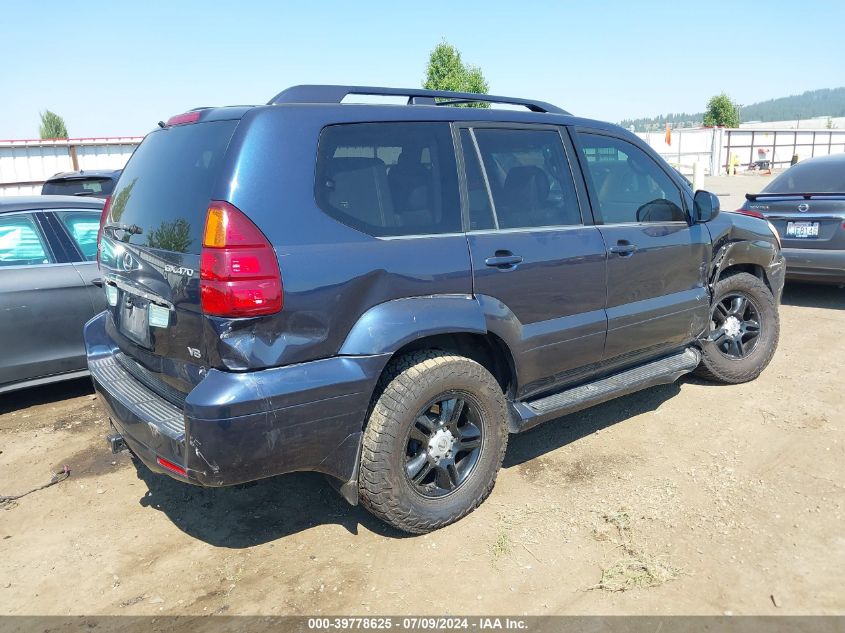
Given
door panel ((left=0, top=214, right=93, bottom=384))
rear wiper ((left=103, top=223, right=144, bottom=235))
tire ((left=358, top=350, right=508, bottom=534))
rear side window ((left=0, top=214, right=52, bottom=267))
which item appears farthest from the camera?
rear side window ((left=0, top=214, right=52, bottom=267))

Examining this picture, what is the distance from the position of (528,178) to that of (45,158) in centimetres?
1771

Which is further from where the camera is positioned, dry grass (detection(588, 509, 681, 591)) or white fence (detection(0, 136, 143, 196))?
white fence (detection(0, 136, 143, 196))

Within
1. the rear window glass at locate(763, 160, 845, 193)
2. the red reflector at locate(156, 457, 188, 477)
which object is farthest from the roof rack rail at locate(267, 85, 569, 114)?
the rear window glass at locate(763, 160, 845, 193)

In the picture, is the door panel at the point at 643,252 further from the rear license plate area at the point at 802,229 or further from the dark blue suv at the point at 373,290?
the rear license plate area at the point at 802,229

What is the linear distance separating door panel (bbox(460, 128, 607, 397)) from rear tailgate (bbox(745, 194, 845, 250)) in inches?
176

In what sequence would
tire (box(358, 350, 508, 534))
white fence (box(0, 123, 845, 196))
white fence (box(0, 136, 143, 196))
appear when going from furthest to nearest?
white fence (box(0, 123, 845, 196)) < white fence (box(0, 136, 143, 196)) < tire (box(358, 350, 508, 534))

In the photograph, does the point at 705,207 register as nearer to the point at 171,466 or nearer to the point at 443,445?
the point at 443,445

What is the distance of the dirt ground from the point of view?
271 cm

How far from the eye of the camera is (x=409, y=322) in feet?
9.34

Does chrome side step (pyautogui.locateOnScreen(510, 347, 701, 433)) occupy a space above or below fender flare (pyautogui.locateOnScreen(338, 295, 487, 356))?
below

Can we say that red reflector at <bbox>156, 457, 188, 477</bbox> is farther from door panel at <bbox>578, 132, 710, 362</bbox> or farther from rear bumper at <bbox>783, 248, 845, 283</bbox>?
rear bumper at <bbox>783, 248, 845, 283</bbox>

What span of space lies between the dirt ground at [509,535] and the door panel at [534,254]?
0.73 meters

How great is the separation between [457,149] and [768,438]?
2.72 meters

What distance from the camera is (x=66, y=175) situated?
8.32 meters
